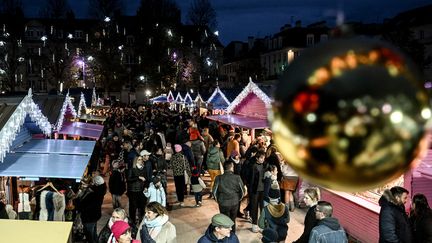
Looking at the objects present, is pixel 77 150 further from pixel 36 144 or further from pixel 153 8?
pixel 153 8

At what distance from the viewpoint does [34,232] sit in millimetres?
3928

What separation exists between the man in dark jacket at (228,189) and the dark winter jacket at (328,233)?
3085 mm

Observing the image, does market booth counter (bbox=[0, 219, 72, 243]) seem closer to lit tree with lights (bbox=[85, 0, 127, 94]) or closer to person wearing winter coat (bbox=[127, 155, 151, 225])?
person wearing winter coat (bbox=[127, 155, 151, 225])

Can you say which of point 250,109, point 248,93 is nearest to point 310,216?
point 248,93

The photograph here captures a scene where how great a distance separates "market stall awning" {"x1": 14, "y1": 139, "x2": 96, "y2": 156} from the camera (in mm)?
8312

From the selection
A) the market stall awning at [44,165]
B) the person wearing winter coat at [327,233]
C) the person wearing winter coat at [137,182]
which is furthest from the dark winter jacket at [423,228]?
the person wearing winter coat at [137,182]

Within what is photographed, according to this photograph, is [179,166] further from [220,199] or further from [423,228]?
[423,228]

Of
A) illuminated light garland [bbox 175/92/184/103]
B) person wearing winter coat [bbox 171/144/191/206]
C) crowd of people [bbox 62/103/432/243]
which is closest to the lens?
crowd of people [bbox 62/103/432/243]

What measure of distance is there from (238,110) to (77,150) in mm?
11329

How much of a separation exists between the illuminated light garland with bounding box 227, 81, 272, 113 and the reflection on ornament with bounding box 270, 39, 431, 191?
1236 centimetres

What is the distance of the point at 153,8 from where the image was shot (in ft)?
164

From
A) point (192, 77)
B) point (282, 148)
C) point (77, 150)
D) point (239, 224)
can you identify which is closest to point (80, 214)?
point (77, 150)

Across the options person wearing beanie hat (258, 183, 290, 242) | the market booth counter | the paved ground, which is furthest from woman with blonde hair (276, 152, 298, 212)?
the market booth counter

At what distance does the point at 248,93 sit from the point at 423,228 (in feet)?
38.7
